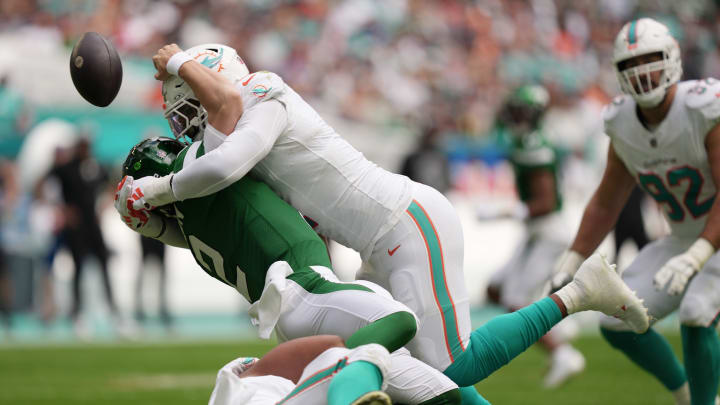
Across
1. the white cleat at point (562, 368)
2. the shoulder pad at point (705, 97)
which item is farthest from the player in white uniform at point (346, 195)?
the white cleat at point (562, 368)

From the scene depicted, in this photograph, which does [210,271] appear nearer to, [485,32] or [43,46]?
[43,46]

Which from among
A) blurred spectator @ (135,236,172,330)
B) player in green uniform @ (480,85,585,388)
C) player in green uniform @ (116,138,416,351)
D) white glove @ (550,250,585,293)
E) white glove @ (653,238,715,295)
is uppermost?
player in green uniform @ (116,138,416,351)

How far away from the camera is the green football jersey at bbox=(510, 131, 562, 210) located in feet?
23.6

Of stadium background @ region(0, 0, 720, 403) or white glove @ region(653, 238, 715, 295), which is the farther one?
stadium background @ region(0, 0, 720, 403)

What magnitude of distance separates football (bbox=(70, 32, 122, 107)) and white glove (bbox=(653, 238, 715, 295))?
219 centimetres

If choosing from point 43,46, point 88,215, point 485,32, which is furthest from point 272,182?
point 485,32

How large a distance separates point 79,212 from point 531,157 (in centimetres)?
526

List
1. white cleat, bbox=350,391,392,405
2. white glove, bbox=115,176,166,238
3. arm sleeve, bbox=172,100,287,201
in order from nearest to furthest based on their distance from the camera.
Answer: white cleat, bbox=350,391,392,405 → arm sleeve, bbox=172,100,287,201 → white glove, bbox=115,176,166,238

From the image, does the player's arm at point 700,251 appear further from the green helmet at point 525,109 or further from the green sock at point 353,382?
the green helmet at point 525,109

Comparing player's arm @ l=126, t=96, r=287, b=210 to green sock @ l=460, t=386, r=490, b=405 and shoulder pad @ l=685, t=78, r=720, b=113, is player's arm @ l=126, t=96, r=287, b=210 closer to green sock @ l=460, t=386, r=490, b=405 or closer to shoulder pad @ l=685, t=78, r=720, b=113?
green sock @ l=460, t=386, r=490, b=405

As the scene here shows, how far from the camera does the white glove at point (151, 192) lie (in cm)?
341

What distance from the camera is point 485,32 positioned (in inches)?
669

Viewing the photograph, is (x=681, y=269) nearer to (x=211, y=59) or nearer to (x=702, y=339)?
(x=702, y=339)

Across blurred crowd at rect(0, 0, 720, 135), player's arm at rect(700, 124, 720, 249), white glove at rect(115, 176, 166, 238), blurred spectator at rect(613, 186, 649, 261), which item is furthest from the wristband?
blurred crowd at rect(0, 0, 720, 135)
